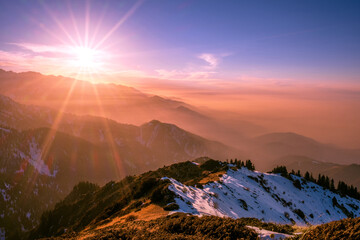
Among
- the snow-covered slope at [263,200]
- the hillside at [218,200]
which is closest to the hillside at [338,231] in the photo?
the hillside at [218,200]

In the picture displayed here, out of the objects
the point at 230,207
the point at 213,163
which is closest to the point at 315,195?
the point at 213,163

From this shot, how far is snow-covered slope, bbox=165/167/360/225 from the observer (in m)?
37.5

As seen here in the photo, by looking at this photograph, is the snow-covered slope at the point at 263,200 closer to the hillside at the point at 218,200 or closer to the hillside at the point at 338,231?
the hillside at the point at 218,200

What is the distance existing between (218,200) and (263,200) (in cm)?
2157

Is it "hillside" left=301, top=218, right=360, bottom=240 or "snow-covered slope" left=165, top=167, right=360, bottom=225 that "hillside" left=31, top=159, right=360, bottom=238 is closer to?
"snow-covered slope" left=165, top=167, right=360, bottom=225

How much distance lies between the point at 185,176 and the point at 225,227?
67.1 meters

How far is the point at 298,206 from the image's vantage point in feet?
220

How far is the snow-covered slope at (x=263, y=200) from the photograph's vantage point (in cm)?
3747

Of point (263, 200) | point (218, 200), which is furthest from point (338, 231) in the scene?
point (263, 200)

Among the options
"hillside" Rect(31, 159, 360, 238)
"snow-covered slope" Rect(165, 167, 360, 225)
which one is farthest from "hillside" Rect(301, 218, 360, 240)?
"snow-covered slope" Rect(165, 167, 360, 225)

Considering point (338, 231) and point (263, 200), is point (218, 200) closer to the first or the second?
point (263, 200)

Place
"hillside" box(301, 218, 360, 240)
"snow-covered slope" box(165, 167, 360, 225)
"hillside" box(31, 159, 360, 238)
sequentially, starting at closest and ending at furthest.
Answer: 1. "hillside" box(301, 218, 360, 240)
2. "hillside" box(31, 159, 360, 238)
3. "snow-covered slope" box(165, 167, 360, 225)

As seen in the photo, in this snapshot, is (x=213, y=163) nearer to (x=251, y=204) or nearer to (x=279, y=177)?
(x=279, y=177)

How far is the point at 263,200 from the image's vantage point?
56.7 meters
